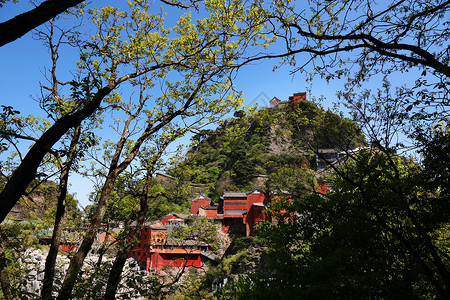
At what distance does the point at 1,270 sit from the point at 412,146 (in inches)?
262

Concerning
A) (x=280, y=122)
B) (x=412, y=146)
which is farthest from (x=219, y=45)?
(x=412, y=146)

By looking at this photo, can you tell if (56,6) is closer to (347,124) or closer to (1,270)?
(1,270)

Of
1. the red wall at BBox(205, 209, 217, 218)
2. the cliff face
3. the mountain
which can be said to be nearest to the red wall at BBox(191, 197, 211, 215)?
the red wall at BBox(205, 209, 217, 218)

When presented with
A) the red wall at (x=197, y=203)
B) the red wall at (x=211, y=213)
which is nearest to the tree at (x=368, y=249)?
the red wall at (x=211, y=213)

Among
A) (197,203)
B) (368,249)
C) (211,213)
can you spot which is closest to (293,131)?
(368,249)

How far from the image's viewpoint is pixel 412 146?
391cm

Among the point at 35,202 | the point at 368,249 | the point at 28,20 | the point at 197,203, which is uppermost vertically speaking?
the point at 197,203

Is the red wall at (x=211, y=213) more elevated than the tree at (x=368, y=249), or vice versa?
the red wall at (x=211, y=213)

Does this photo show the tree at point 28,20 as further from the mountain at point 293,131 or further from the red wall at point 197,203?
the red wall at point 197,203

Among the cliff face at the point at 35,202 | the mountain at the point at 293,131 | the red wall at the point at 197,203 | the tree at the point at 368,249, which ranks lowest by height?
the tree at the point at 368,249

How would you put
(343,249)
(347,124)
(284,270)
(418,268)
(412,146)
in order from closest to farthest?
(412,146) → (418,268) → (343,249) → (284,270) → (347,124)

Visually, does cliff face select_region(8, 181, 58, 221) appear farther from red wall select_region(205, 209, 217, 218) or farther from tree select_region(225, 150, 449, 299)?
red wall select_region(205, 209, 217, 218)

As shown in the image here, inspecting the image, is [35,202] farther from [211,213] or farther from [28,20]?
[211,213]

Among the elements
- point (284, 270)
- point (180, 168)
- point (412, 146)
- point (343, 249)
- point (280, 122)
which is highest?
point (280, 122)
